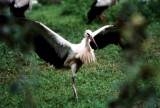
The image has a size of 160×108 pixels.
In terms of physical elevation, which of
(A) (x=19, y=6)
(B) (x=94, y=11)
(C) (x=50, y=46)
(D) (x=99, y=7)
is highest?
(C) (x=50, y=46)

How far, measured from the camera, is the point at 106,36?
816 centimetres

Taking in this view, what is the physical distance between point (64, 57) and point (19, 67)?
2.02 meters

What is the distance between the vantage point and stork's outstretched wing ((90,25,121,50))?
805 centimetres

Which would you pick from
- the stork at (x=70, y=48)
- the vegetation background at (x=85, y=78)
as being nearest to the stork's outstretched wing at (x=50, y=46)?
the stork at (x=70, y=48)

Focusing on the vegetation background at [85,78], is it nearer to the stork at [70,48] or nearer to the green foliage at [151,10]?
the green foliage at [151,10]

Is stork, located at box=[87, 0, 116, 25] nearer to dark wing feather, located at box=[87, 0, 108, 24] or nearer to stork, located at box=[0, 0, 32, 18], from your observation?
dark wing feather, located at box=[87, 0, 108, 24]

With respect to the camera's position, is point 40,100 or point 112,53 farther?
point 112,53

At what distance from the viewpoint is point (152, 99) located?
2969 millimetres

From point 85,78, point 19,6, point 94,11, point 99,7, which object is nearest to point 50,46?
point 85,78

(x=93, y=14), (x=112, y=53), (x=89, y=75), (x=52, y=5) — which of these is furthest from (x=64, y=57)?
(x=52, y=5)

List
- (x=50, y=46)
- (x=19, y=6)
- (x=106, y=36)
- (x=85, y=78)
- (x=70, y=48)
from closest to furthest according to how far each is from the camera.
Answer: (x=50, y=46)
(x=70, y=48)
(x=106, y=36)
(x=85, y=78)
(x=19, y=6)

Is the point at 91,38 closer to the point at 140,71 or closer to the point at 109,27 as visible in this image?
the point at 109,27

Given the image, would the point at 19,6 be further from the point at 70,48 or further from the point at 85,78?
the point at 70,48

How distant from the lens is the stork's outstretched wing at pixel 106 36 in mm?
8047
